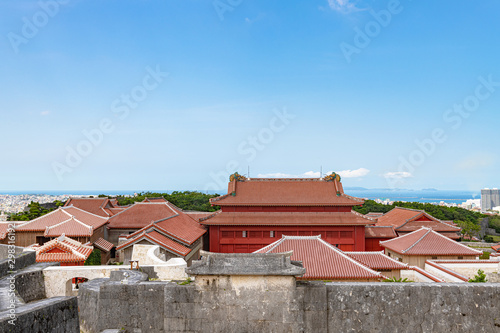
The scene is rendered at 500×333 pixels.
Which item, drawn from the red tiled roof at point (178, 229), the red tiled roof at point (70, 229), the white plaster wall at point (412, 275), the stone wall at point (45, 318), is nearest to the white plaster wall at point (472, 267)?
the white plaster wall at point (412, 275)

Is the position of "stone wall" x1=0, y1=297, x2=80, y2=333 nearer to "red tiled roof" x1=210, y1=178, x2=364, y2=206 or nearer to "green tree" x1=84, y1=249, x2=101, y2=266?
"green tree" x1=84, y1=249, x2=101, y2=266

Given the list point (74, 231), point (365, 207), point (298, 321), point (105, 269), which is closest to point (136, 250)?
point (105, 269)

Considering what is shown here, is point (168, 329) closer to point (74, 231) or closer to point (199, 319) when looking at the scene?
point (199, 319)

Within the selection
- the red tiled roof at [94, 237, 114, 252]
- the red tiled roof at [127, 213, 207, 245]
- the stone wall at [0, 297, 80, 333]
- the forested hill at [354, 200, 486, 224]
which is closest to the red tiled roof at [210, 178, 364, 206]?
the red tiled roof at [127, 213, 207, 245]

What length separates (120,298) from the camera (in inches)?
261

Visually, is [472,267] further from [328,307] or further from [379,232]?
[328,307]

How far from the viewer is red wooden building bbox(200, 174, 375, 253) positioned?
27719 millimetres

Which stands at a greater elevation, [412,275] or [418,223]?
[418,223]

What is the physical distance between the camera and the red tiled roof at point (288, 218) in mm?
27453

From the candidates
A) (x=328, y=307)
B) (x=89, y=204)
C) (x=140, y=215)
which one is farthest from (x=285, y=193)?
(x=328, y=307)

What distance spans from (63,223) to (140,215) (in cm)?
678

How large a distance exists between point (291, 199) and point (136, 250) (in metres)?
15.8

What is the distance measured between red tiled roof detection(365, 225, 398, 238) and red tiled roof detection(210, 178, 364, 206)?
12.4 feet

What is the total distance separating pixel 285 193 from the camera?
30.0 meters
